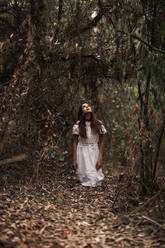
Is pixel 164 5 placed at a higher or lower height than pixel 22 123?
higher

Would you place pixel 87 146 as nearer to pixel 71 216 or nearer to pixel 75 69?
pixel 75 69

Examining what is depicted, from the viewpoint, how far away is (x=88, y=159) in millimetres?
5391

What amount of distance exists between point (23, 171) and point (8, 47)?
5.71 feet

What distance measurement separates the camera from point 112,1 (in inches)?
186

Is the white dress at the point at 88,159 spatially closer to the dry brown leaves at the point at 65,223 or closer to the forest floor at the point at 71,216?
the forest floor at the point at 71,216

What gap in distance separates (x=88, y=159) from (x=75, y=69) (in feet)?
5.21

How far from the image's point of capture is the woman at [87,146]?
5309 mm

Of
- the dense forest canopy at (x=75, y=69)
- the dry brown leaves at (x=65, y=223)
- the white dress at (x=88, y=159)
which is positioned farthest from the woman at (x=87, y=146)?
the dry brown leaves at (x=65, y=223)

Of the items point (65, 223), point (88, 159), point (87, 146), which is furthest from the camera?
point (87, 146)

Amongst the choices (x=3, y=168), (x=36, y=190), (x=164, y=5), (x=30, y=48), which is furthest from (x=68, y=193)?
(x=164, y=5)

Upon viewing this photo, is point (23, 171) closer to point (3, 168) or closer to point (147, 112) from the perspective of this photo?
point (3, 168)

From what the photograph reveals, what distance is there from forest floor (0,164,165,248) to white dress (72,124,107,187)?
0.30 meters

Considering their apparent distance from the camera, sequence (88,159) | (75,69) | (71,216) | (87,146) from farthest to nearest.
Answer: (75,69) → (87,146) → (88,159) → (71,216)

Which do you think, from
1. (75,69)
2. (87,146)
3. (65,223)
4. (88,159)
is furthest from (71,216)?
(75,69)
